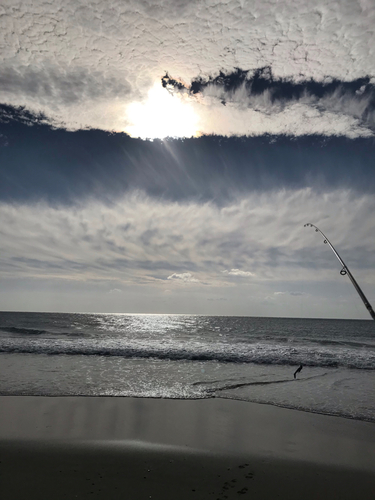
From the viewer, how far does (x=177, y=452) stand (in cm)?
473

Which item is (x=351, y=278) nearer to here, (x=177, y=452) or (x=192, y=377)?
(x=177, y=452)

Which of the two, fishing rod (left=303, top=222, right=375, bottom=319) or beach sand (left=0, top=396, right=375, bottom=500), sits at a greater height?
fishing rod (left=303, top=222, right=375, bottom=319)

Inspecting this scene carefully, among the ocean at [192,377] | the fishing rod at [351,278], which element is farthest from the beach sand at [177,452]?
the fishing rod at [351,278]

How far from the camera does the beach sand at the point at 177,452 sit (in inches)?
148

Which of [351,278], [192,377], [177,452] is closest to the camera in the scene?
[177,452]

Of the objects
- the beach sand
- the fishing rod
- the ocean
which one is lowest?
the ocean

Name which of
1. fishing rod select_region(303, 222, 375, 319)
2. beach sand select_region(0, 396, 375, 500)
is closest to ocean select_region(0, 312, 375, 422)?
beach sand select_region(0, 396, 375, 500)

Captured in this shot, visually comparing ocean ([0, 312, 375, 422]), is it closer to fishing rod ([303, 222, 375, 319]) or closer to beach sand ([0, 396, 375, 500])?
beach sand ([0, 396, 375, 500])

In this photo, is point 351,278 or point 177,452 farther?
point 351,278

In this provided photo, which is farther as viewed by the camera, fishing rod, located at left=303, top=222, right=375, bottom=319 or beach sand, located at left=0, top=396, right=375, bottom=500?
fishing rod, located at left=303, top=222, right=375, bottom=319

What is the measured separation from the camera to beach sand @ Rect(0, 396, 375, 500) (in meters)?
3.77

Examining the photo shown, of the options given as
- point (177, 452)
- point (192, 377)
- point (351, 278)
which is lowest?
point (192, 377)

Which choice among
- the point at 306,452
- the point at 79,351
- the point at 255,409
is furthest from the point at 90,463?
the point at 79,351

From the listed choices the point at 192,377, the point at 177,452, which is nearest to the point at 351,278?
the point at 177,452
